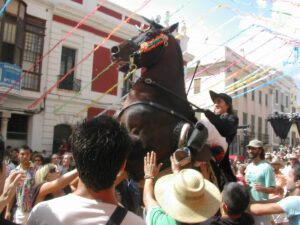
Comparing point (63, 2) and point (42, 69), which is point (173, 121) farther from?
point (63, 2)

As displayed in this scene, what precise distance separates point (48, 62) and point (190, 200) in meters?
12.2

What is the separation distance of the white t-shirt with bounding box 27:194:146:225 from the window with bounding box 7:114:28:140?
1191 centimetres

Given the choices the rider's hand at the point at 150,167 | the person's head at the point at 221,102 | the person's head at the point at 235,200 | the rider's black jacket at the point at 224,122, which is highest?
the person's head at the point at 221,102

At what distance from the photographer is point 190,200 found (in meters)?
1.77

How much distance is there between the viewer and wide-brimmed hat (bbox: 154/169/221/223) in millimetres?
1739

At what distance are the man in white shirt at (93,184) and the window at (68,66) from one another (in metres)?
12.3

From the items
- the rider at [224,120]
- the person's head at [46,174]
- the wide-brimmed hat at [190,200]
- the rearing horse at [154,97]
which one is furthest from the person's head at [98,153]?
the person's head at [46,174]

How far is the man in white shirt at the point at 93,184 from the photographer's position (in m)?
1.23

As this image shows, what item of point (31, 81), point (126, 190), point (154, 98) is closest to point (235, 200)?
point (154, 98)

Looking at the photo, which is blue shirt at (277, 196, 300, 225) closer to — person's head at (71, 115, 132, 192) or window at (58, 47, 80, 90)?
person's head at (71, 115, 132, 192)

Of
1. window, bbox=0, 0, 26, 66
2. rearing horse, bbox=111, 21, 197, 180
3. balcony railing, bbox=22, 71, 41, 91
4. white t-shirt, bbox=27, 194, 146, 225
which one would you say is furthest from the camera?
balcony railing, bbox=22, 71, 41, 91

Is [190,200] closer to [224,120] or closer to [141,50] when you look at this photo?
[224,120]

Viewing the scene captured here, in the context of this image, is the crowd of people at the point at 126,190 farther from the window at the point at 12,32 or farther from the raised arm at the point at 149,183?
the window at the point at 12,32

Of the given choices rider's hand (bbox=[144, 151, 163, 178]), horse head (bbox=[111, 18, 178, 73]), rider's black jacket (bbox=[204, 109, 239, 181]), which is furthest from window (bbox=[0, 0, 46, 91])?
rider's hand (bbox=[144, 151, 163, 178])
